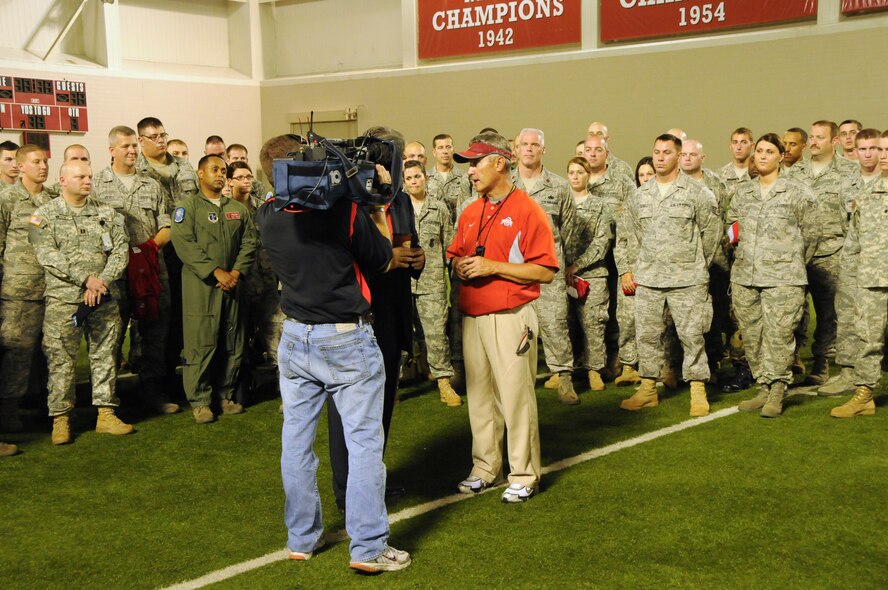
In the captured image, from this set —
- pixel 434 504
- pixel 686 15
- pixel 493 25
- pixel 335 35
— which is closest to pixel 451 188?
pixel 434 504

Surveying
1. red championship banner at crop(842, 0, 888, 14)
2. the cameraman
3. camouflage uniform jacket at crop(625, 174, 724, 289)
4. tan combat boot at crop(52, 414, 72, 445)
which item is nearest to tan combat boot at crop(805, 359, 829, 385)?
camouflage uniform jacket at crop(625, 174, 724, 289)

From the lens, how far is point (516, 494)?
16.1ft

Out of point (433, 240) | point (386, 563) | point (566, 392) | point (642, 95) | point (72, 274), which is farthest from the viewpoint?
point (642, 95)

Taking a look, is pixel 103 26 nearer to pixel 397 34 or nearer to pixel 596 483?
pixel 397 34

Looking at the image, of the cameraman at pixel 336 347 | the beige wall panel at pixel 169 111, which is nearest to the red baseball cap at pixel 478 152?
the cameraman at pixel 336 347

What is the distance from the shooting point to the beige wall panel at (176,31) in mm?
17984

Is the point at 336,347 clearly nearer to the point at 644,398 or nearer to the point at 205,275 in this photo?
the point at 205,275

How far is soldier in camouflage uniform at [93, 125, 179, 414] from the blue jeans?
333 cm

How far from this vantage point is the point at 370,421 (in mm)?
3965

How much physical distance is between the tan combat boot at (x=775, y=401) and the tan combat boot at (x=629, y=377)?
1265 millimetres

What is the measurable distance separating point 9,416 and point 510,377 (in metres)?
3.89

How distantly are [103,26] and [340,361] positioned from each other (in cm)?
1561

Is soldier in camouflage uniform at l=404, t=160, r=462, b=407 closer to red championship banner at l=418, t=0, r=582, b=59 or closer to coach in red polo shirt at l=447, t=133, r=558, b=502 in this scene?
coach in red polo shirt at l=447, t=133, r=558, b=502

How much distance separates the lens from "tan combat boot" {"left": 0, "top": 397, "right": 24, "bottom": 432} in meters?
6.59
